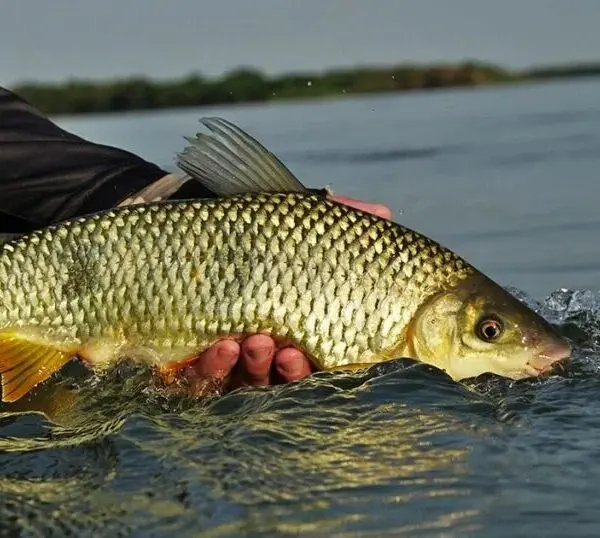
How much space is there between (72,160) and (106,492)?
9.23ft

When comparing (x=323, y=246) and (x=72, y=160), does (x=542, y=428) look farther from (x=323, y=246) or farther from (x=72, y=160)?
(x=72, y=160)

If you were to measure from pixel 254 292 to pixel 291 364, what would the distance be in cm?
28

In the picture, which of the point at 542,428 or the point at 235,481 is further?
the point at 542,428

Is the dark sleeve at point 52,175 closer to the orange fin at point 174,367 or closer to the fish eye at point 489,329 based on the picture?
the orange fin at point 174,367

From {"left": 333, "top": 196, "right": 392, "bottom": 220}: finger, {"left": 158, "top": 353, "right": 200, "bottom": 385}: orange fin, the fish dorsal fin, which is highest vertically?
the fish dorsal fin

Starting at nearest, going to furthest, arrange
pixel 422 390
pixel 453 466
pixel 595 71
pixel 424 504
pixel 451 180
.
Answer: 1. pixel 424 504
2. pixel 453 466
3. pixel 422 390
4. pixel 451 180
5. pixel 595 71

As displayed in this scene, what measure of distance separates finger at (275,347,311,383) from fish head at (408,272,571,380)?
37 centimetres

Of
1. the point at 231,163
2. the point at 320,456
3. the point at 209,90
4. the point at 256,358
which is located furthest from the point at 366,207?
the point at 209,90

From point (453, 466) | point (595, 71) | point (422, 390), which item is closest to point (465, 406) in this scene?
point (422, 390)

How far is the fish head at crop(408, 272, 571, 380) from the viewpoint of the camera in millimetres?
4801

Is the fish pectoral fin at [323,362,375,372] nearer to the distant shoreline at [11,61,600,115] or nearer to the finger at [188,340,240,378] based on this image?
the finger at [188,340,240,378]

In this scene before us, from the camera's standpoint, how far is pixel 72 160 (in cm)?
637

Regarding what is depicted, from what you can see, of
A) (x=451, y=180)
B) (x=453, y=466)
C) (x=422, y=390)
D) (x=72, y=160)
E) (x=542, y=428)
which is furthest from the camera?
(x=451, y=180)

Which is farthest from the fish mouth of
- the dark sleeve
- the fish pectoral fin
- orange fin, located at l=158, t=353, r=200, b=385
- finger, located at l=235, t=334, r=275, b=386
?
the dark sleeve
